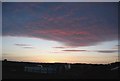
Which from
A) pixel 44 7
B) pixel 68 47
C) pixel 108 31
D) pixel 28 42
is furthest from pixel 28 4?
pixel 108 31

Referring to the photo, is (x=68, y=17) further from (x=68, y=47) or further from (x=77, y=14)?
(x=68, y=47)

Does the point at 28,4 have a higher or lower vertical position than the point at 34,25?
higher

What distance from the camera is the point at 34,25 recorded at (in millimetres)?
6688

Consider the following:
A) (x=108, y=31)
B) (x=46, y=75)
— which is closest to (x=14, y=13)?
(x=46, y=75)

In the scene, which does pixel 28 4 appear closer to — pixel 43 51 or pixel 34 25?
pixel 34 25

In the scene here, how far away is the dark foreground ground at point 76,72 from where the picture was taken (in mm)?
6477

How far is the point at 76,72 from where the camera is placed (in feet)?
21.4

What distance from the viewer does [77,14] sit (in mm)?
6652

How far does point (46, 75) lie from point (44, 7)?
52.2 inches

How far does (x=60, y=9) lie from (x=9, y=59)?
54.7 inches

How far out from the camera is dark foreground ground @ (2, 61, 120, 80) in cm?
648

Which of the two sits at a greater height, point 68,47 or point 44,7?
point 44,7

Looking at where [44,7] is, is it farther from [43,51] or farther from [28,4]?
[43,51]

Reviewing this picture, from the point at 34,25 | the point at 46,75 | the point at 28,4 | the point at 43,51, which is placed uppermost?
the point at 28,4
